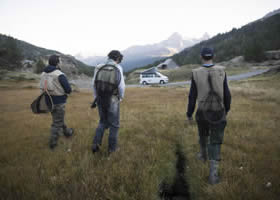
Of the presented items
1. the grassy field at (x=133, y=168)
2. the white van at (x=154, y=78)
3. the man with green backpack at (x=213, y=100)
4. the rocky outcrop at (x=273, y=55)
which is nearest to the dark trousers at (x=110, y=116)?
the grassy field at (x=133, y=168)

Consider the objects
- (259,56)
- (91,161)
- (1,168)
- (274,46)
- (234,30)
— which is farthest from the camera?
(234,30)

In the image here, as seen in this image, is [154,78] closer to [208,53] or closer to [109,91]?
[109,91]

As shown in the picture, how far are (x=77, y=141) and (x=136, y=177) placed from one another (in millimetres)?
2255

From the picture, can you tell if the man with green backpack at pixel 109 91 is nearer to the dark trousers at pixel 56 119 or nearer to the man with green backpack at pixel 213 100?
the dark trousers at pixel 56 119

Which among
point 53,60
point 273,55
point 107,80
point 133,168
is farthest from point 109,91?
point 273,55

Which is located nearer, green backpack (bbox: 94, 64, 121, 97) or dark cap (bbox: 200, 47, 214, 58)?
dark cap (bbox: 200, 47, 214, 58)

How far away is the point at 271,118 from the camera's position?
5723 mm

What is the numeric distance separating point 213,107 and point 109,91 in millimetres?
1957

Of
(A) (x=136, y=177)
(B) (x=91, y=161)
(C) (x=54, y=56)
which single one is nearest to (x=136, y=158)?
(A) (x=136, y=177)

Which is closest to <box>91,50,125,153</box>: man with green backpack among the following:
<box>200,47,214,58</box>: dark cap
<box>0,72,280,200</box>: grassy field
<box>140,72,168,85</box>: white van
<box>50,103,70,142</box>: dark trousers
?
<box>0,72,280,200</box>: grassy field

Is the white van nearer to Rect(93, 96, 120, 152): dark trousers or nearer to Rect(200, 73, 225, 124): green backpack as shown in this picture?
Rect(93, 96, 120, 152): dark trousers

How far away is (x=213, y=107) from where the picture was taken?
2.36 m

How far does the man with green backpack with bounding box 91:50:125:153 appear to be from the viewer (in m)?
2.81

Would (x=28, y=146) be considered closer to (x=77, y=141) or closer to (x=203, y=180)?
(x=77, y=141)
